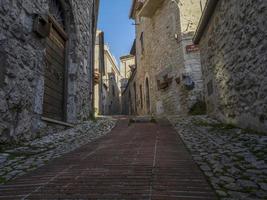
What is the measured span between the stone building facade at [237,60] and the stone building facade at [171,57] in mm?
2562

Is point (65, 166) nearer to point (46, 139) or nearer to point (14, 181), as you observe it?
point (14, 181)

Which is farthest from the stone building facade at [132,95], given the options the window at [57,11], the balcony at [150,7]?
the window at [57,11]

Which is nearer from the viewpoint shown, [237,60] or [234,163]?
[234,163]

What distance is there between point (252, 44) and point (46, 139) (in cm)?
389

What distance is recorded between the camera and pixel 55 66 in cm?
597

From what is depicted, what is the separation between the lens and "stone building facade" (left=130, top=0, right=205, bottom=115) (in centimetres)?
964

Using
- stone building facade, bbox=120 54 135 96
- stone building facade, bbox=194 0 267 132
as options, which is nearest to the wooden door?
stone building facade, bbox=194 0 267 132

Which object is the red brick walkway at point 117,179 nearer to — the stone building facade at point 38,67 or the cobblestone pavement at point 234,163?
the cobblestone pavement at point 234,163

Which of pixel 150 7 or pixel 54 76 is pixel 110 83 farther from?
pixel 54 76

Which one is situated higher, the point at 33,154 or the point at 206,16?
the point at 206,16

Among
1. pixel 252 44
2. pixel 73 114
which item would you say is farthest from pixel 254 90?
pixel 73 114

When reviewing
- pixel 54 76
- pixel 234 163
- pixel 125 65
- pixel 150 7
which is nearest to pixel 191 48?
pixel 150 7

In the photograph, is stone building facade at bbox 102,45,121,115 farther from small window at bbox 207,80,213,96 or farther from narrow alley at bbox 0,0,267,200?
small window at bbox 207,80,213,96

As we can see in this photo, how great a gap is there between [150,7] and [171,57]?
3.23m
